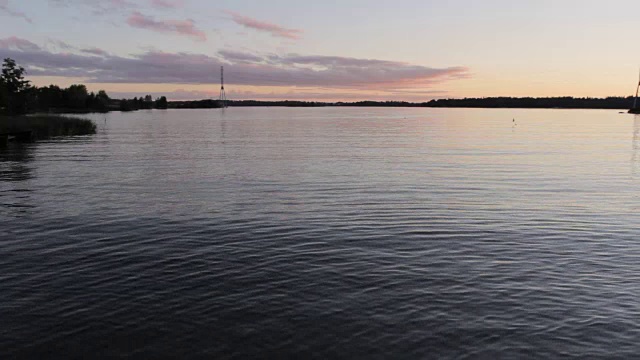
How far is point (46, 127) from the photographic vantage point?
9906cm

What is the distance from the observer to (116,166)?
5088cm

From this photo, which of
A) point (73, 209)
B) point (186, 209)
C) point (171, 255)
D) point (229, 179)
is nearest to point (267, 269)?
point (171, 255)

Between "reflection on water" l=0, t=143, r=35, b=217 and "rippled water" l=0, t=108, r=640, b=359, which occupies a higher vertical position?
"reflection on water" l=0, t=143, r=35, b=217

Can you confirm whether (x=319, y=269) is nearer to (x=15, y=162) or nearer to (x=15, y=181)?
(x=15, y=181)

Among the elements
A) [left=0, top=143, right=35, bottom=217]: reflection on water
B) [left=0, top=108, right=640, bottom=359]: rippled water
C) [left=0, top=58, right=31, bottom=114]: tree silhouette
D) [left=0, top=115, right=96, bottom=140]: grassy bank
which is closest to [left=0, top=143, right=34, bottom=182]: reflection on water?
[left=0, top=143, right=35, bottom=217]: reflection on water

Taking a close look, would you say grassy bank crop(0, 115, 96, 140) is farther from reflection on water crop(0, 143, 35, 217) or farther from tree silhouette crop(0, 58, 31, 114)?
tree silhouette crop(0, 58, 31, 114)

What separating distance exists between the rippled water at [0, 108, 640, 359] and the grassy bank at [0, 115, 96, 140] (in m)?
56.7

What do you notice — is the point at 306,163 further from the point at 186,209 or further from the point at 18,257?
the point at 18,257

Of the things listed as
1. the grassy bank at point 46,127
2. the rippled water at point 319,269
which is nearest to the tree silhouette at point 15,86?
the grassy bank at point 46,127

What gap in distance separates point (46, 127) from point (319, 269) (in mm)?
95997

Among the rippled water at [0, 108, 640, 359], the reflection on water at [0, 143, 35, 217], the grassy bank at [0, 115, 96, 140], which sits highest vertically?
the grassy bank at [0, 115, 96, 140]

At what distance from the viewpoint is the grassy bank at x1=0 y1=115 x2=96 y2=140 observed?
294 feet

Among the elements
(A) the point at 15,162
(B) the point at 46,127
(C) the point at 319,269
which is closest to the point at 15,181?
(A) the point at 15,162

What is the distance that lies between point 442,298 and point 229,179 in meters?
29.1
